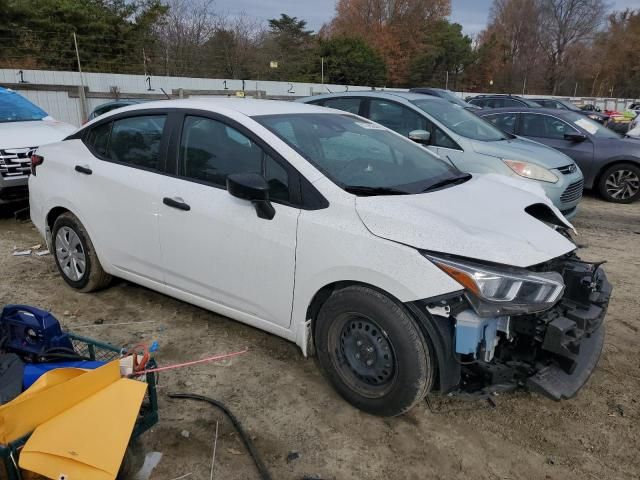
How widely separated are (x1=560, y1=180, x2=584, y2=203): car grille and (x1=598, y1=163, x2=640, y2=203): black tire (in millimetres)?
2351

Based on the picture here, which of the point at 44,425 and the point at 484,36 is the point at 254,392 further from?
the point at 484,36

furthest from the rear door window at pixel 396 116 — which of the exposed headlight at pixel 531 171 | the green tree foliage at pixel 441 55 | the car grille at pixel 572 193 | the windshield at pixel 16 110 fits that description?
the green tree foliage at pixel 441 55

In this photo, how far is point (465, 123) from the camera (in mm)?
6902

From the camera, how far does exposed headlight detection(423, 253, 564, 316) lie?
7.75 ft

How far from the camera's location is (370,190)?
2.87 m

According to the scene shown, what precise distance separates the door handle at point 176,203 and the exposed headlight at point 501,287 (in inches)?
64.7

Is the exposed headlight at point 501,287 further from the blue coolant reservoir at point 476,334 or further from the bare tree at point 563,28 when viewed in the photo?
the bare tree at point 563,28

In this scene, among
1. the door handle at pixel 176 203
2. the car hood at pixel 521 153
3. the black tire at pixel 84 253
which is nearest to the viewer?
the door handle at pixel 176 203

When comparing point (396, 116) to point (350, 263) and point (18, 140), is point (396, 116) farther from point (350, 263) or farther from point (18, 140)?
point (18, 140)

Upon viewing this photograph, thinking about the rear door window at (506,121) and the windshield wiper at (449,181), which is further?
the rear door window at (506,121)

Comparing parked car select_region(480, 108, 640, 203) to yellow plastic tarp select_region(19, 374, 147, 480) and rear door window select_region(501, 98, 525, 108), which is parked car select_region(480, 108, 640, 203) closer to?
rear door window select_region(501, 98, 525, 108)

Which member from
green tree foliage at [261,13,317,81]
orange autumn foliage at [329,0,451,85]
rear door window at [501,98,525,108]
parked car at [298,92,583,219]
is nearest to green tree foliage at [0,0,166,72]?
green tree foliage at [261,13,317,81]

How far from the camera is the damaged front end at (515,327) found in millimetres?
2379

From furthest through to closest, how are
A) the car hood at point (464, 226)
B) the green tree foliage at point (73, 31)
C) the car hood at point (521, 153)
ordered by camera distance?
the green tree foliage at point (73, 31) → the car hood at point (521, 153) → the car hood at point (464, 226)
